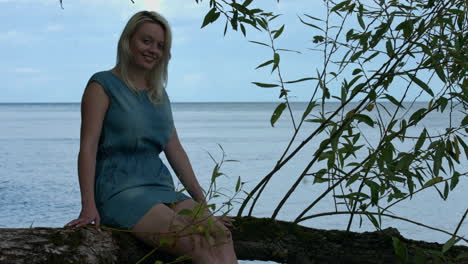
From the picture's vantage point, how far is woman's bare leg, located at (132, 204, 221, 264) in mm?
2281

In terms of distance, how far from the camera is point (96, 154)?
266 centimetres

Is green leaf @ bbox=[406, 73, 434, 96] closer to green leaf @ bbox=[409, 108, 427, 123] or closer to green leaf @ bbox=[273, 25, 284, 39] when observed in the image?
green leaf @ bbox=[409, 108, 427, 123]

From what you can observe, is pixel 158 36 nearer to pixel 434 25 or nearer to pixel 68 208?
pixel 434 25

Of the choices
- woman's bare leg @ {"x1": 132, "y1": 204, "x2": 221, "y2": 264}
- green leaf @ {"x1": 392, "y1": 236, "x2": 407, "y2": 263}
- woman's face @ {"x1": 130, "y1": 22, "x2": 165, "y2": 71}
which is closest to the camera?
woman's bare leg @ {"x1": 132, "y1": 204, "x2": 221, "y2": 264}

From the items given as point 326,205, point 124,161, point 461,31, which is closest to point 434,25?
point 461,31

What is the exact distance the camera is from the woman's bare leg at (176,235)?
2.28 m

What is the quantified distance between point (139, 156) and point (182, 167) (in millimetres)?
277

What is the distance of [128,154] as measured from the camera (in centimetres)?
273

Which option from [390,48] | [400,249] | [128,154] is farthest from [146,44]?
[400,249]

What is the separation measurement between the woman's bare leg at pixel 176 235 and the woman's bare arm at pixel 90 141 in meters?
0.21

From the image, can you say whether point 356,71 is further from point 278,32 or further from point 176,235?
point 176,235

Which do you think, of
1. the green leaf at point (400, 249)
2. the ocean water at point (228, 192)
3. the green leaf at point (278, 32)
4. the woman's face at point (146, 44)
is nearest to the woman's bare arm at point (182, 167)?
the woman's face at point (146, 44)

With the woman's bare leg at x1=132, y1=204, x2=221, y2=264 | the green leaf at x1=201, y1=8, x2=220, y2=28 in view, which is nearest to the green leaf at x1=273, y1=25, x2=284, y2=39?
the green leaf at x1=201, y1=8, x2=220, y2=28

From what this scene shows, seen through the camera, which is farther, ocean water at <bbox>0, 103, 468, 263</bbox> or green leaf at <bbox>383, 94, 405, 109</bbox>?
ocean water at <bbox>0, 103, 468, 263</bbox>
